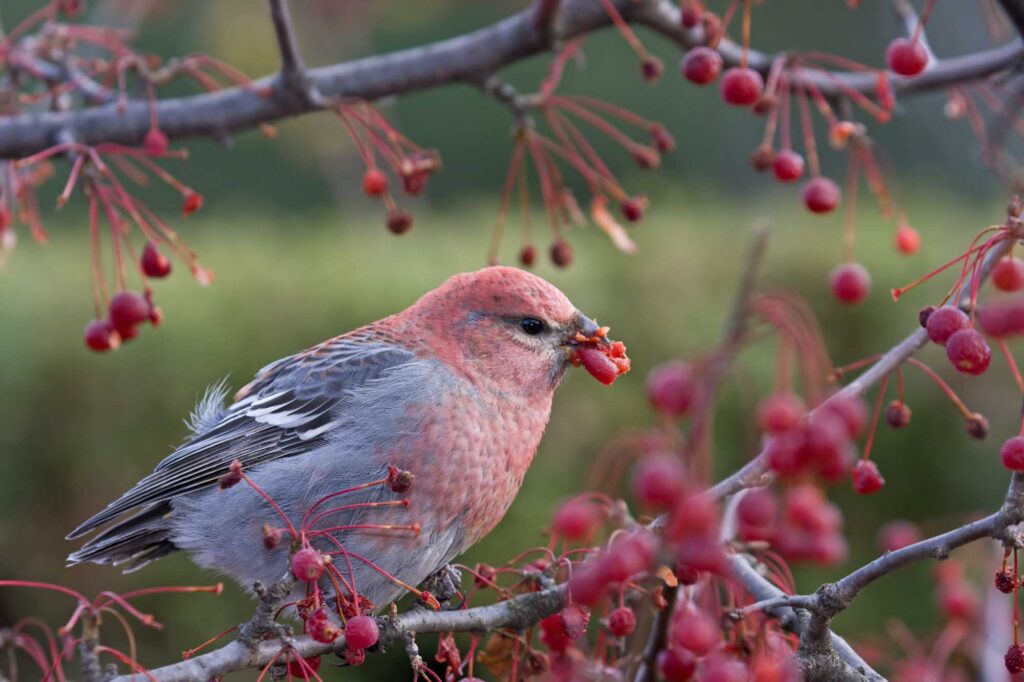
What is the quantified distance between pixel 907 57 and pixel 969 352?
2.33ft

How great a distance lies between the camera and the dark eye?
8.08 feet

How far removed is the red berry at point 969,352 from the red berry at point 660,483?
22.4 inches

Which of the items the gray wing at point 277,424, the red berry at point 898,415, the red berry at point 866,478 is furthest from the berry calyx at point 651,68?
the red berry at point 866,478

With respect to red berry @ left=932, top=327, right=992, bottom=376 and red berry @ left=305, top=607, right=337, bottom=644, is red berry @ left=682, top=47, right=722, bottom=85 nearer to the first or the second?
red berry @ left=932, top=327, right=992, bottom=376

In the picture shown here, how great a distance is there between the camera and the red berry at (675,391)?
1050 mm

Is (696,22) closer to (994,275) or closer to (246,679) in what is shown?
(994,275)

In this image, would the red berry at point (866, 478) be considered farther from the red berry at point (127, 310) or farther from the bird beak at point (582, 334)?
the red berry at point (127, 310)

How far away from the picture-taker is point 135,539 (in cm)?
256

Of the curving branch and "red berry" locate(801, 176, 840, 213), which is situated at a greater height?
the curving branch

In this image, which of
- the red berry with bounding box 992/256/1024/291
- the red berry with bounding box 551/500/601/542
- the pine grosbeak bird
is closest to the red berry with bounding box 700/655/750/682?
the red berry with bounding box 551/500/601/542

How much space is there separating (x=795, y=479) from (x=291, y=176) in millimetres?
11367

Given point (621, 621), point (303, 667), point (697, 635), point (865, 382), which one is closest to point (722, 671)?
point (697, 635)

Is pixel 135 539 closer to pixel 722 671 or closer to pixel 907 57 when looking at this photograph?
pixel 722 671

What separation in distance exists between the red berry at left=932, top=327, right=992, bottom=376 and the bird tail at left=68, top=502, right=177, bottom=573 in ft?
5.61
